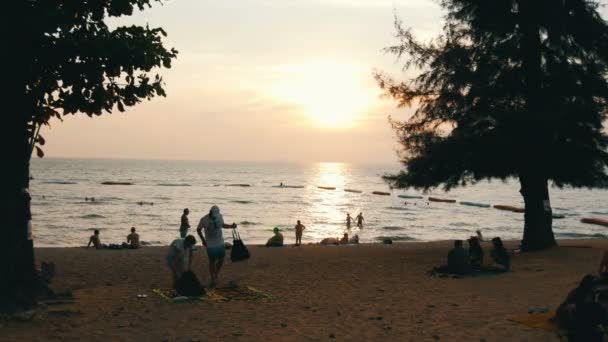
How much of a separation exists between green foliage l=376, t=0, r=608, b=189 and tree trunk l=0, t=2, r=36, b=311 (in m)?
15.2

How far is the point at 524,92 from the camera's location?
22422mm

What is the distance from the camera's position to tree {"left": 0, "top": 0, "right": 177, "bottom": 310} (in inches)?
444

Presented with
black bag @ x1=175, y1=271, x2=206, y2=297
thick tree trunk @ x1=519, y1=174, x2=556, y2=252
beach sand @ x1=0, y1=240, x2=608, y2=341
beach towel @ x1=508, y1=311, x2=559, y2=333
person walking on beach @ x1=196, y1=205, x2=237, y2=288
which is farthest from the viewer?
thick tree trunk @ x1=519, y1=174, x2=556, y2=252

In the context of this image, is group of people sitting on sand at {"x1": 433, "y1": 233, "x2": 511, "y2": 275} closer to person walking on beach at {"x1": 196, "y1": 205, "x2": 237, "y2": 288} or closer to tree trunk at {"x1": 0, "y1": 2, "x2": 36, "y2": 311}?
person walking on beach at {"x1": 196, "y1": 205, "x2": 237, "y2": 288}

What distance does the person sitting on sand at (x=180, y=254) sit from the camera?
14.4m

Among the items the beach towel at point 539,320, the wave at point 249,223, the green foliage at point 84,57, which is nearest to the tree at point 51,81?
the green foliage at point 84,57

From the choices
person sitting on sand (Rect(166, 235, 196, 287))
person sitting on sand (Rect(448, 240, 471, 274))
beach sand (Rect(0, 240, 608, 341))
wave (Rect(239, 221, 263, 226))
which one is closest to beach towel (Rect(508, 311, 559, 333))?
beach sand (Rect(0, 240, 608, 341))

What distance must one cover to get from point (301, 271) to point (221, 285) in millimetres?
4129

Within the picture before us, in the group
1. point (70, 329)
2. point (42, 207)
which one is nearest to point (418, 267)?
point (70, 329)

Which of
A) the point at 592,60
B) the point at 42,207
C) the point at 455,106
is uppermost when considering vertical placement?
the point at 592,60

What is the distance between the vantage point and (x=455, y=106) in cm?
2284

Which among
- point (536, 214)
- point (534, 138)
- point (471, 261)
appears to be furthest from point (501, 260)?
point (536, 214)

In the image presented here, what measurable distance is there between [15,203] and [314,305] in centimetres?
676

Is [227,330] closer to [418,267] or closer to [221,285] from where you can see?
[221,285]
